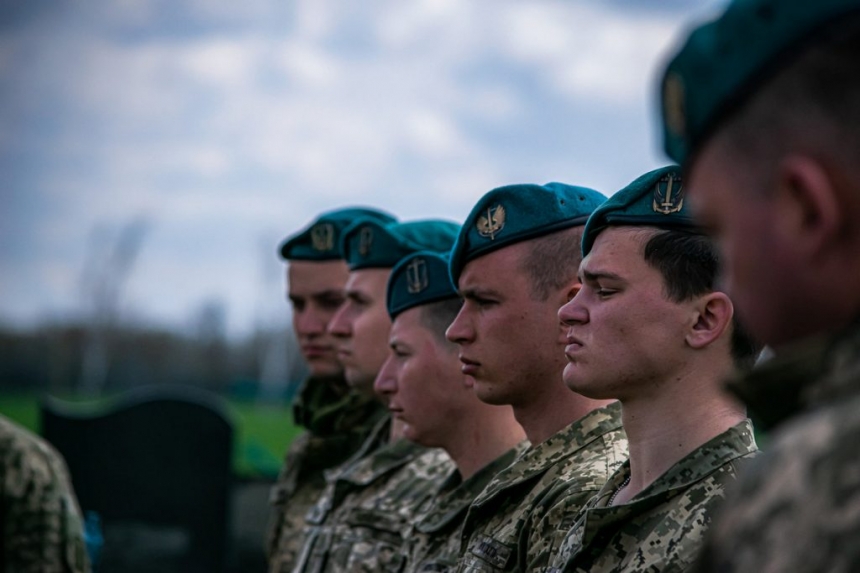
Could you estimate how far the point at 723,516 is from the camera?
4.37ft

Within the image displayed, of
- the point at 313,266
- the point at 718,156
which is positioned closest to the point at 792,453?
the point at 718,156

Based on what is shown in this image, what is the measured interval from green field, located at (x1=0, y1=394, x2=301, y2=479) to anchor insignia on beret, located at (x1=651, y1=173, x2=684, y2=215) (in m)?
12.5

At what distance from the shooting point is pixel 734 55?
148 cm

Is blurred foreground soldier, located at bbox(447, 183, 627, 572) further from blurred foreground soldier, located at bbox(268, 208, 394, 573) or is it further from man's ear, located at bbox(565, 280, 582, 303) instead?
blurred foreground soldier, located at bbox(268, 208, 394, 573)

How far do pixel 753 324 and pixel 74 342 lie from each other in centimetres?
5426

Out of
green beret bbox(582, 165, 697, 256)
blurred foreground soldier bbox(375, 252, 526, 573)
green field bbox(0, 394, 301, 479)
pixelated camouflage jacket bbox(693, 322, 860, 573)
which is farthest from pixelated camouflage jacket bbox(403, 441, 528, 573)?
green field bbox(0, 394, 301, 479)

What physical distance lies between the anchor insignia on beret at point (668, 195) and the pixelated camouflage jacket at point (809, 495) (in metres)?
1.97

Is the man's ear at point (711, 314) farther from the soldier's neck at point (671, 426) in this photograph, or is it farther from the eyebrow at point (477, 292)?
the eyebrow at point (477, 292)

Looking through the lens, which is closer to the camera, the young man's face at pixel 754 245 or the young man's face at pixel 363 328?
the young man's face at pixel 754 245

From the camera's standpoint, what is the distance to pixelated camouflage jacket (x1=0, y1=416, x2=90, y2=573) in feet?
16.7

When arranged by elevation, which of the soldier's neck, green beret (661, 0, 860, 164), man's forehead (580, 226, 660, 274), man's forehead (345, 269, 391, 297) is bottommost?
the soldier's neck

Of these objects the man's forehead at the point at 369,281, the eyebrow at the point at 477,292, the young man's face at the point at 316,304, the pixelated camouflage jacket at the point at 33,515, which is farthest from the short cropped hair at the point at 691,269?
the young man's face at the point at 316,304

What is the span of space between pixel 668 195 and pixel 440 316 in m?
1.82

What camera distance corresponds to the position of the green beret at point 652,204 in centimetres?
331
